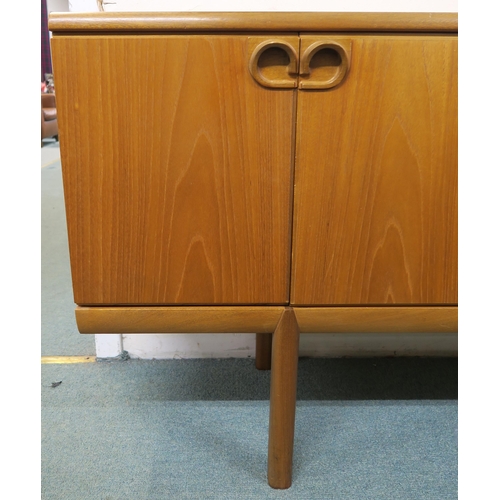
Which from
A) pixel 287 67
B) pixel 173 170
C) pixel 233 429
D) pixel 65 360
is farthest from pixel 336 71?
pixel 65 360

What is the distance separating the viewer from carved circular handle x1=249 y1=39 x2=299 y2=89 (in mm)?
658

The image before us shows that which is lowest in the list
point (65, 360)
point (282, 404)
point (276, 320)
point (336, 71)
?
point (65, 360)

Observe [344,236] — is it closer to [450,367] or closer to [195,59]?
[195,59]

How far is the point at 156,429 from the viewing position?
3.19ft

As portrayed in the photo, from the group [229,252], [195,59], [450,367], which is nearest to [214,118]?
[195,59]

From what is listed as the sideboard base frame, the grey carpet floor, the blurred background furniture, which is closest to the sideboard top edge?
the sideboard base frame

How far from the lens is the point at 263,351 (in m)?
1.19

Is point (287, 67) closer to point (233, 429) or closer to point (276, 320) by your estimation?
point (276, 320)

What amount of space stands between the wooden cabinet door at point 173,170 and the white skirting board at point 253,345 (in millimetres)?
510

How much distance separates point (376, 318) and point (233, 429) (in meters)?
0.38

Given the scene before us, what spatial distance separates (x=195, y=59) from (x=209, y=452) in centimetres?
65

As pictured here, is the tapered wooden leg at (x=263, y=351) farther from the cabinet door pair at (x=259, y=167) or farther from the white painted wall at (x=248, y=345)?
the cabinet door pair at (x=259, y=167)

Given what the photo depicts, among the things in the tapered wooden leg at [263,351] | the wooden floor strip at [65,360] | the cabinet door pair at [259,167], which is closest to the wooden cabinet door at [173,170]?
the cabinet door pair at [259,167]

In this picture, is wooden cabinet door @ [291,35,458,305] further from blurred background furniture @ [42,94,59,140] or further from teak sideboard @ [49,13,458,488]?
blurred background furniture @ [42,94,59,140]
